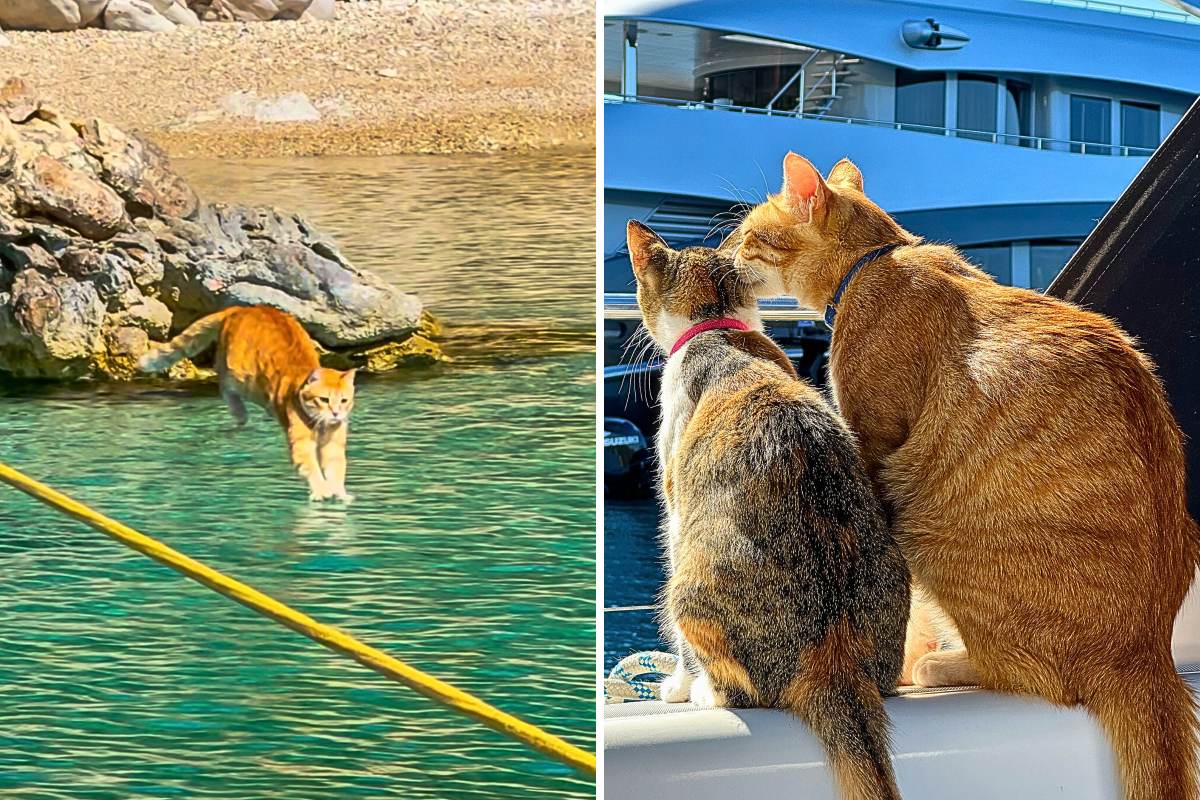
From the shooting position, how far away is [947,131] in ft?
13.5

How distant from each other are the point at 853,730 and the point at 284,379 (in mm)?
1502

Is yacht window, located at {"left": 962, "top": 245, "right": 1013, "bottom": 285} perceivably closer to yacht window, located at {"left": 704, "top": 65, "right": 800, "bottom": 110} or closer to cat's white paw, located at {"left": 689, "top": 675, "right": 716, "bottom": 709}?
yacht window, located at {"left": 704, "top": 65, "right": 800, "bottom": 110}

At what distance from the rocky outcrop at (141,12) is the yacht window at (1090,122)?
3.24 meters

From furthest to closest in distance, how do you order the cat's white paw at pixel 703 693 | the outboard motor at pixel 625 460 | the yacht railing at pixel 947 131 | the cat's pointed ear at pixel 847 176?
the yacht railing at pixel 947 131, the outboard motor at pixel 625 460, the cat's pointed ear at pixel 847 176, the cat's white paw at pixel 703 693

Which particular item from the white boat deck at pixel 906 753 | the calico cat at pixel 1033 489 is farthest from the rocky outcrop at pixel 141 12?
the white boat deck at pixel 906 753

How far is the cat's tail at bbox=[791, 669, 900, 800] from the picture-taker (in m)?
0.81

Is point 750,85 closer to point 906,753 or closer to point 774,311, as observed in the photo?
point 774,311

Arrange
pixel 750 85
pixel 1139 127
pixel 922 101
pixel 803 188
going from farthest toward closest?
pixel 1139 127, pixel 922 101, pixel 750 85, pixel 803 188

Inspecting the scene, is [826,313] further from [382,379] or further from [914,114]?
[914,114]

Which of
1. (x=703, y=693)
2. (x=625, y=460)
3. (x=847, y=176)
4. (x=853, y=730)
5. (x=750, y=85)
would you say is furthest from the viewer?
(x=750, y=85)

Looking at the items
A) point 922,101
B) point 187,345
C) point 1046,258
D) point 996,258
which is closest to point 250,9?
point 187,345

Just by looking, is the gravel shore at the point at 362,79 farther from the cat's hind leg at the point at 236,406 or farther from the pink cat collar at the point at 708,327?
the pink cat collar at the point at 708,327

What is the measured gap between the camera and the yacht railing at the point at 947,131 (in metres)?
3.82

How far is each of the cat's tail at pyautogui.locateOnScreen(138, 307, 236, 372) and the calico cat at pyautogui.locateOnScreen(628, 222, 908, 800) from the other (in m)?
1.34
